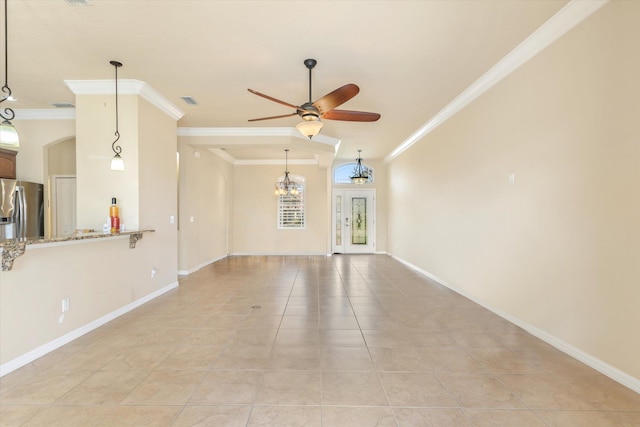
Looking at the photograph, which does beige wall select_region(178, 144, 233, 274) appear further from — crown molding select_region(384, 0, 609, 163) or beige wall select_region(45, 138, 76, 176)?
crown molding select_region(384, 0, 609, 163)

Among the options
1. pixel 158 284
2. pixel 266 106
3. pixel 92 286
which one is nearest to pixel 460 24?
pixel 266 106

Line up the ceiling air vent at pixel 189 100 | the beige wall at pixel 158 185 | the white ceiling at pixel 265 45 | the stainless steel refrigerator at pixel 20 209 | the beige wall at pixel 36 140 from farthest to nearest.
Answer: the beige wall at pixel 36 140 → the stainless steel refrigerator at pixel 20 209 → the ceiling air vent at pixel 189 100 → the beige wall at pixel 158 185 → the white ceiling at pixel 265 45

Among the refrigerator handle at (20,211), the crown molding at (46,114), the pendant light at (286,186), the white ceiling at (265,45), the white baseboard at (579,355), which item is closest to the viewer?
the white baseboard at (579,355)

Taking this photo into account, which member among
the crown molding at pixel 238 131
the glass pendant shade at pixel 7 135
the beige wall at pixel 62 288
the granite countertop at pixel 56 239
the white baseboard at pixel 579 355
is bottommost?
the white baseboard at pixel 579 355

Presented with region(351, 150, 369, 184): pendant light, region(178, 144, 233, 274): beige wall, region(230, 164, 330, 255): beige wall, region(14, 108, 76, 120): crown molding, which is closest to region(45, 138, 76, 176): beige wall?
region(14, 108, 76, 120): crown molding

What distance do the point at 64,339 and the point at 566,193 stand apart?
4.95 m

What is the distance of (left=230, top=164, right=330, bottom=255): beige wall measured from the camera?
8.98 metres

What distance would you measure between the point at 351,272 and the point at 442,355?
3.71m

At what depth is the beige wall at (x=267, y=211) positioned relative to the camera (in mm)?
8984

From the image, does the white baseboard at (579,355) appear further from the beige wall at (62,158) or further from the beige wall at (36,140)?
the beige wall at (62,158)

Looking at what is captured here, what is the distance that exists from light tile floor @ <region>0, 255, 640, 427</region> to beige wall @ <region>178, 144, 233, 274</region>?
7.70ft

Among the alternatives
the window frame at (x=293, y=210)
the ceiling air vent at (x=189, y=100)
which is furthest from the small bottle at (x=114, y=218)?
the window frame at (x=293, y=210)

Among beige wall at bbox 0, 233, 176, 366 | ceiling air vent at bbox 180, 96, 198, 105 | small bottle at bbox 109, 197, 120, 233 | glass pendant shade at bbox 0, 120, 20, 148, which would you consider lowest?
beige wall at bbox 0, 233, 176, 366

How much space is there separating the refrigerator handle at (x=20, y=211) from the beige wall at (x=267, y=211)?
478 centimetres
